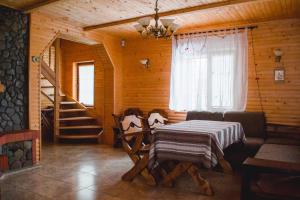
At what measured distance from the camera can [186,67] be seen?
557 cm

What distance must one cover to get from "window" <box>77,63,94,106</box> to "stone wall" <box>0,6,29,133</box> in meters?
3.17

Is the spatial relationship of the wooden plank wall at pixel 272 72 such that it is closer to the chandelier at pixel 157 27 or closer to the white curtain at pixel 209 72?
Result: the white curtain at pixel 209 72

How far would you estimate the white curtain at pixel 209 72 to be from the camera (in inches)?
197

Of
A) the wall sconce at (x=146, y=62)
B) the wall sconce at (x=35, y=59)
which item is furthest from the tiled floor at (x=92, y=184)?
the wall sconce at (x=146, y=62)

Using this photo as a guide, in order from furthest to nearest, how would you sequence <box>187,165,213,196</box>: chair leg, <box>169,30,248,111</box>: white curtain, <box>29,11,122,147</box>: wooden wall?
<box>169,30,248,111</box>: white curtain → <box>29,11,122,147</box>: wooden wall → <box>187,165,213,196</box>: chair leg

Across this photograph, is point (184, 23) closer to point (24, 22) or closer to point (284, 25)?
point (284, 25)

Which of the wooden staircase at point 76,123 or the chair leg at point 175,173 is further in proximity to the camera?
the wooden staircase at point 76,123

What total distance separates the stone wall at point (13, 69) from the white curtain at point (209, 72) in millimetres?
2916

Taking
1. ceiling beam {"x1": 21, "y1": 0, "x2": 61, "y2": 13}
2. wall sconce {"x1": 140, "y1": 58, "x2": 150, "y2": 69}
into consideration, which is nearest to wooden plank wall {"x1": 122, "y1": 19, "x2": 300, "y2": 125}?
wall sconce {"x1": 140, "y1": 58, "x2": 150, "y2": 69}

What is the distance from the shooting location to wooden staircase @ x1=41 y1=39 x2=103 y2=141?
21.7 ft

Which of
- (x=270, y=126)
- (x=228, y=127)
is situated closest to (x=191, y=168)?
(x=228, y=127)

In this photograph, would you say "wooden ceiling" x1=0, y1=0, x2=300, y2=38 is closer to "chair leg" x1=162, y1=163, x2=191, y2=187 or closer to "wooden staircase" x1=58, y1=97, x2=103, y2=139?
"chair leg" x1=162, y1=163, x2=191, y2=187

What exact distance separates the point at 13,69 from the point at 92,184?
2.25 m

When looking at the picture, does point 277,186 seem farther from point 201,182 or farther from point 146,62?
point 146,62
